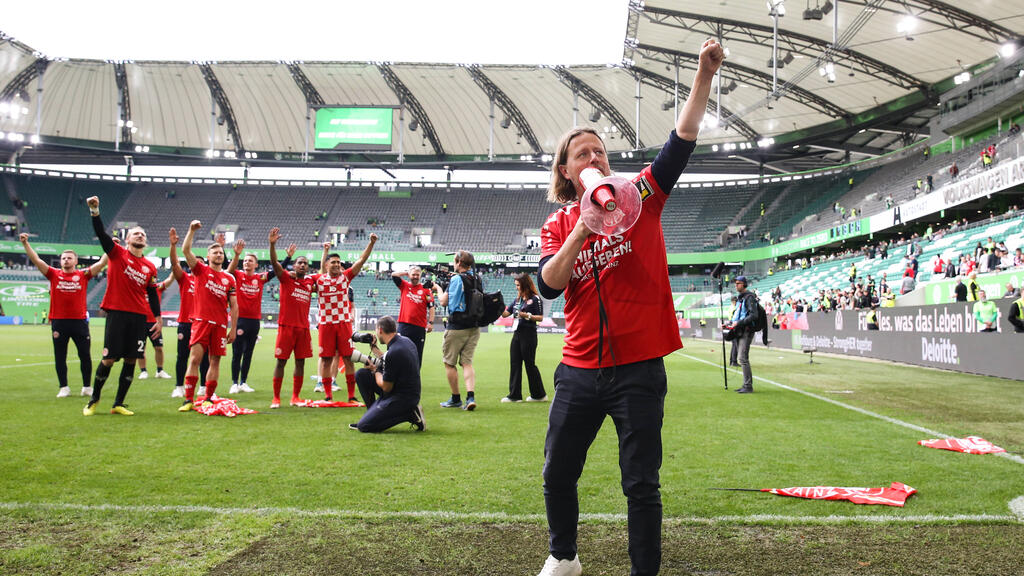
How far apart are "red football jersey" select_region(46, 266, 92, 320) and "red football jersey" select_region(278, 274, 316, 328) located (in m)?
2.72

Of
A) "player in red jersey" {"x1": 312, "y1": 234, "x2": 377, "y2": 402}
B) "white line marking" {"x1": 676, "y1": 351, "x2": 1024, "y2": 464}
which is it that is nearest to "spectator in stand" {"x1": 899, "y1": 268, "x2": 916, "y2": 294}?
"white line marking" {"x1": 676, "y1": 351, "x2": 1024, "y2": 464}

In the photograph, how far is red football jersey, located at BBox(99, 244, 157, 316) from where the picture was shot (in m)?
7.67

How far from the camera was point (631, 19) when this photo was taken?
103 ft

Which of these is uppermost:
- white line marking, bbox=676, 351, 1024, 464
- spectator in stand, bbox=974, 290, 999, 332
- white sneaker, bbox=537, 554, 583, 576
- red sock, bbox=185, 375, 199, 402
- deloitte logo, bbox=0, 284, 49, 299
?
deloitte logo, bbox=0, 284, 49, 299

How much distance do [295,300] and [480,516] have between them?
6173mm

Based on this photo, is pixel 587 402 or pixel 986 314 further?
pixel 986 314

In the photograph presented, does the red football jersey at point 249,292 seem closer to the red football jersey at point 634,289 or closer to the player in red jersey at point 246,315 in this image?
the player in red jersey at point 246,315

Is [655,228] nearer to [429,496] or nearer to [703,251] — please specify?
[429,496]

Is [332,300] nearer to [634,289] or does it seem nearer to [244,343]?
[244,343]

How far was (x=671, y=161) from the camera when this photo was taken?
103 inches

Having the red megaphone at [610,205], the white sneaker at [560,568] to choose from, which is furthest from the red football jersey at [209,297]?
the red megaphone at [610,205]

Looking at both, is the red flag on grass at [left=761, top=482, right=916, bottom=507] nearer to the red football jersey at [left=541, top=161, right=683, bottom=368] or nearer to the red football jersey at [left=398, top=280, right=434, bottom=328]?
the red football jersey at [left=541, top=161, right=683, bottom=368]

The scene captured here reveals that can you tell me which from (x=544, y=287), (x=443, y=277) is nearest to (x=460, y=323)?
(x=443, y=277)

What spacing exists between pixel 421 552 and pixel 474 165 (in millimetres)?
52227
